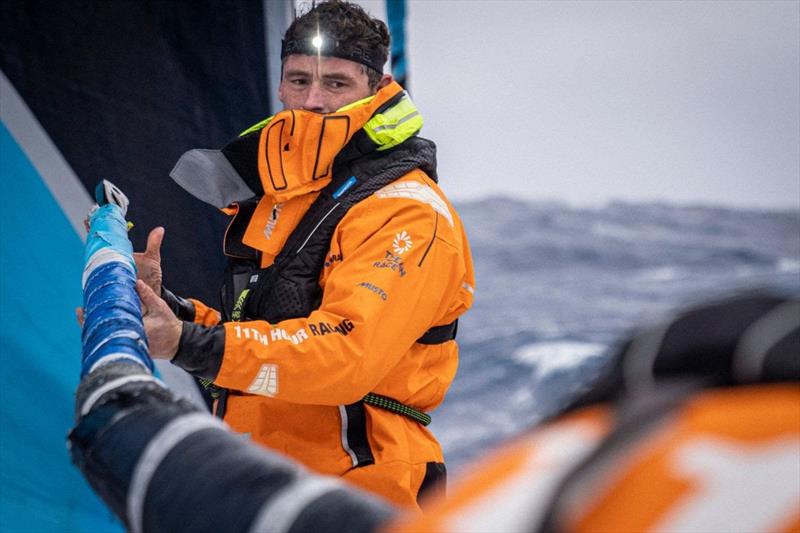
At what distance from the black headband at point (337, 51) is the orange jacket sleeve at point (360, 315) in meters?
0.37

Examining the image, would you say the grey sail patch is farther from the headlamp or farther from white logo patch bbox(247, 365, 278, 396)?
white logo patch bbox(247, 365, 278, 396)

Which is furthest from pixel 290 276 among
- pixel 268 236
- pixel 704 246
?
pixel 704 246

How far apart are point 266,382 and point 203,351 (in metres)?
0.09

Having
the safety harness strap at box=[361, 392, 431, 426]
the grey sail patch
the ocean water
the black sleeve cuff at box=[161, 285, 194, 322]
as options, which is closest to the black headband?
the grey sail patch

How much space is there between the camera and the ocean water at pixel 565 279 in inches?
153

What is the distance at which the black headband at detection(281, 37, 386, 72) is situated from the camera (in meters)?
1.68

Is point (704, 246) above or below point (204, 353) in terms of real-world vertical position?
below

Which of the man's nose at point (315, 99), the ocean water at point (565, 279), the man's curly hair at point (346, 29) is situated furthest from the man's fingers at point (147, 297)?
the ocean water at point (565, 279)

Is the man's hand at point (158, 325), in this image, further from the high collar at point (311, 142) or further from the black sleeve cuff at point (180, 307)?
the black sleeve cuff at point (180, 307)

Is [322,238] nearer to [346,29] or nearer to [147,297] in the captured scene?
[147,297]

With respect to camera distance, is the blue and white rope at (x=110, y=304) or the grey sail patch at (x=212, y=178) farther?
the grey sail patch at (x=212, y=178)

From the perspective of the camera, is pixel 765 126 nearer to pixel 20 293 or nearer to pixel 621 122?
pixel 621 122

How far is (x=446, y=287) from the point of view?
1424 millimetres

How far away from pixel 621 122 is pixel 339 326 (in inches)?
170
